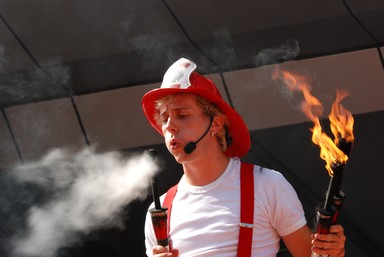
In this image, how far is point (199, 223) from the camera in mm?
2441

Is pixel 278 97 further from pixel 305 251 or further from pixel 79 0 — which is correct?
pixel 305 251

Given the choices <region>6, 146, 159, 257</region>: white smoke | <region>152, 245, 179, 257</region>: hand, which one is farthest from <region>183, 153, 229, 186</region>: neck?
<region>6, 146, 159, 257</region>: white smoke

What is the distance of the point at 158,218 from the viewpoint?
2.34 meters

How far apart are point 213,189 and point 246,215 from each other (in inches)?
6.8

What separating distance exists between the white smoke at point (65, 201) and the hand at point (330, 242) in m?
2.14

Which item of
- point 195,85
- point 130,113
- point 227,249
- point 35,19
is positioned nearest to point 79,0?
point 35,19

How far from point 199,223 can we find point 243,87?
1.82 metres

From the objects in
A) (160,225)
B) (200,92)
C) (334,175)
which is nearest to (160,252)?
(160,225)

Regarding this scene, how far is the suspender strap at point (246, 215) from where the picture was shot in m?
2.35

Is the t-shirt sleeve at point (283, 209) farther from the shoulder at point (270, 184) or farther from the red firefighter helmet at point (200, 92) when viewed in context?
the red firefighter helmet at point (200, 92)

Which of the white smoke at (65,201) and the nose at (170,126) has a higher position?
the white smoke at (65,201)

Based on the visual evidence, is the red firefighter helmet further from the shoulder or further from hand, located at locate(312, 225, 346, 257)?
hand, located at locate(312, 225, 346, 257)

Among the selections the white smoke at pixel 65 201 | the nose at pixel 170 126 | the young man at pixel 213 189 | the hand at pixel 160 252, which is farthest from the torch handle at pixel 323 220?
the white smoke at pixel 65 201

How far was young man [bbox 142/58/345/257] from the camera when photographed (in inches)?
93.2
